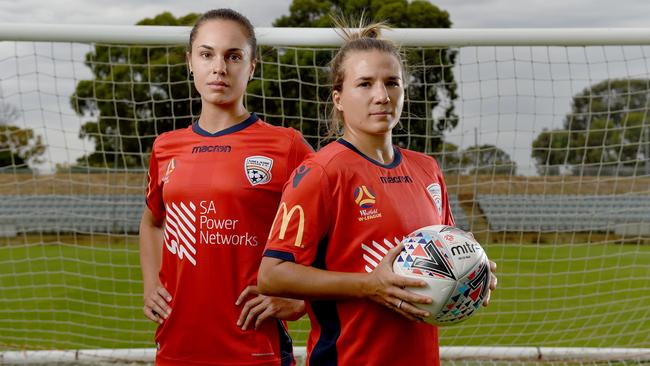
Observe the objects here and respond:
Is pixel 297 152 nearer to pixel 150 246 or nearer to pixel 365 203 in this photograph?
pixel 365 203

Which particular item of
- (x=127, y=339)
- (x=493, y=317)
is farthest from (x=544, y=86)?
(x=127, y=339)

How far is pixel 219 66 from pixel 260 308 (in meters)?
A: 0.84

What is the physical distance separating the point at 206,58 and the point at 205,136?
289mm

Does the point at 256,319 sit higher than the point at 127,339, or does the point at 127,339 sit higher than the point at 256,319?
the point at 256,319

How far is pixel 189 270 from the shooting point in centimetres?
266

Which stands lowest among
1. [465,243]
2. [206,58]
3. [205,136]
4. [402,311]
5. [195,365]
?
[195,365]

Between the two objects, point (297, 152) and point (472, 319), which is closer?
point (297, 152)

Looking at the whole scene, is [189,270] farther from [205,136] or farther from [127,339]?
[127,339]

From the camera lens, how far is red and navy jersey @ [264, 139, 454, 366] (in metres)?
2.26

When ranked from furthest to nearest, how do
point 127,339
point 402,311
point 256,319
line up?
point 127,339 < point 256,319 < point 402,311

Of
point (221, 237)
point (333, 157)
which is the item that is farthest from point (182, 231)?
point (333, 157)

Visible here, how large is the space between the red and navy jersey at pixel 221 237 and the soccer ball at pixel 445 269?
620mm

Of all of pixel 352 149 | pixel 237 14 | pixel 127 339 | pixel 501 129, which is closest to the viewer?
pixel 352 149

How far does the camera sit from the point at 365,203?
2.30 metres
